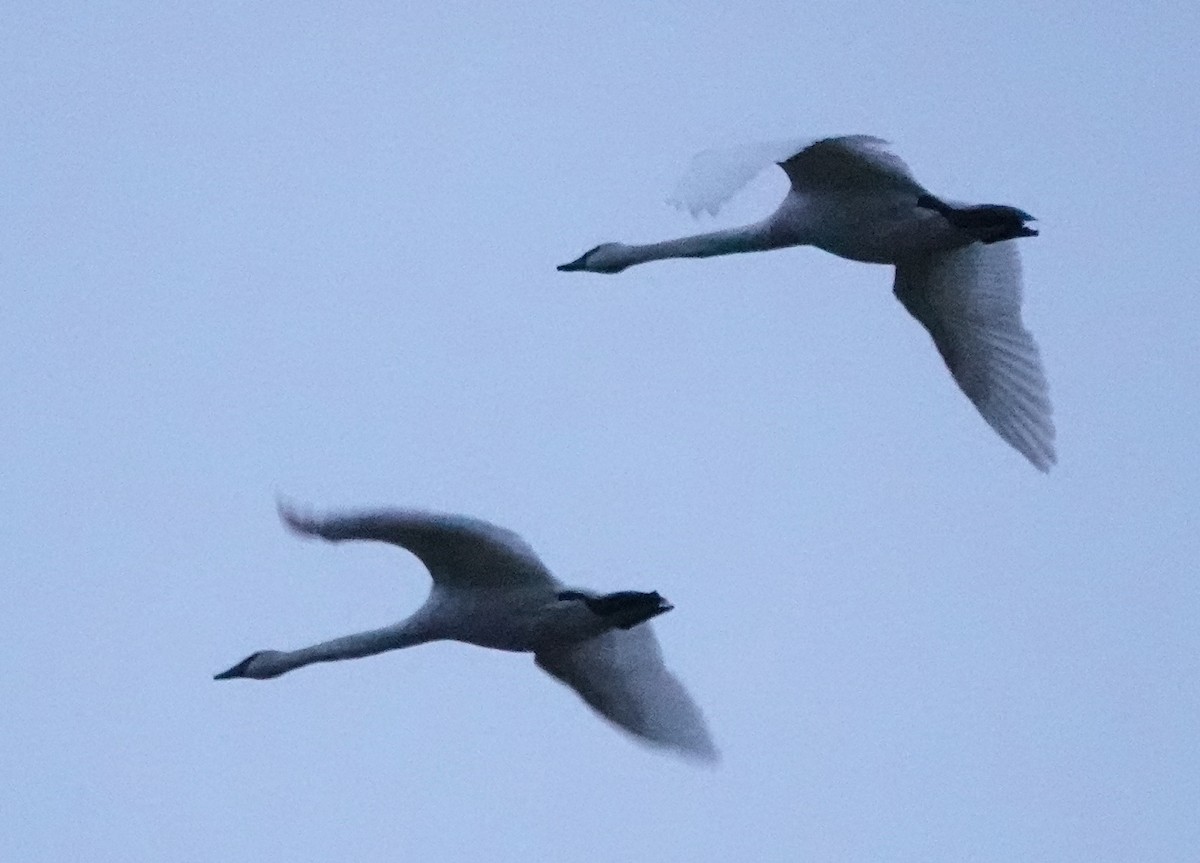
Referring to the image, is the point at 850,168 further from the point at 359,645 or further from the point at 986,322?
the point at 359,645

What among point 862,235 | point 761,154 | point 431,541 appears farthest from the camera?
point 862,235

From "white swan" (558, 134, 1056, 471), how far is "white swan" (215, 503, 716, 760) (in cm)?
290

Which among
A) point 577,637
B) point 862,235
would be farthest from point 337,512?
point 862,235

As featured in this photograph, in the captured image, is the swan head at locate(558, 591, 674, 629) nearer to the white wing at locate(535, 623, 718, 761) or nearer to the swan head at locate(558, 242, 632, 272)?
the white wing at locate(535, 623, 718, 761)

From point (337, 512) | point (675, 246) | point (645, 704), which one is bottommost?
point (645, 704)

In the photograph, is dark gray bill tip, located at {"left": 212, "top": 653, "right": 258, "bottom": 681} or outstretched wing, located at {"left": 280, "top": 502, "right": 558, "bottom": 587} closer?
outstretched wing, located at {"left": 280, "top": 502, "right": 558, "bottom": 587}

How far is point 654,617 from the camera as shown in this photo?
67.6 ft

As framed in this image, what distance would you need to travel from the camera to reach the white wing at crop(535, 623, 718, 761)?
2088 centimetres

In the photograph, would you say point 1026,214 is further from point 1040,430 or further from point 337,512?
point 337,512

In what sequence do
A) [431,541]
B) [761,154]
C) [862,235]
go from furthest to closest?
[862,235] < [431,541] < [761,154]

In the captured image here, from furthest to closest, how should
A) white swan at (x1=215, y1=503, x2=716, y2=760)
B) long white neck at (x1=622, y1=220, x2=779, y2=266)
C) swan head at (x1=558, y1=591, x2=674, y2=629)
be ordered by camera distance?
long white neck at (x1=622, y1=220, x2=779, y2=266) < swan head at (x1=558, y1=591, x2=674, y2=629) < white swan at (x1=215, y1=503, x2=716, y2=760)

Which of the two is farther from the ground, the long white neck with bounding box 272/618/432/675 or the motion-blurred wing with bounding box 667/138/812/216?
the motion-blurred wing with bounding box 667/138/812/216

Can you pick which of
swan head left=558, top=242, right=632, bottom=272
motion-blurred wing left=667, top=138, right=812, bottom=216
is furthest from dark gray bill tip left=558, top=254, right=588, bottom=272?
motion-blurred wing left=667, top=138, right=812, bottom=216

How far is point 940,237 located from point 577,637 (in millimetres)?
3642
